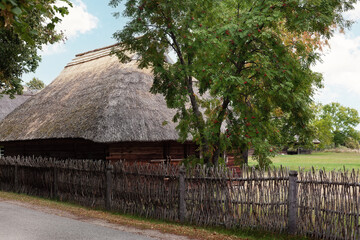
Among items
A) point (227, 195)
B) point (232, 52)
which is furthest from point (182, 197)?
point (232, 52)

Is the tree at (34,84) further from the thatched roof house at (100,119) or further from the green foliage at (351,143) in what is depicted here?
the green foliage at (351,143)

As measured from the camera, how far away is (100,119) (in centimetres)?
1380

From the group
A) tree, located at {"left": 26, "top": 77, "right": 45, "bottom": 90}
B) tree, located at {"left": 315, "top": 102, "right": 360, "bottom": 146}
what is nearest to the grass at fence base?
tree, located at {"left": 26, "top": 77, "right": 45, "bottom": 90}

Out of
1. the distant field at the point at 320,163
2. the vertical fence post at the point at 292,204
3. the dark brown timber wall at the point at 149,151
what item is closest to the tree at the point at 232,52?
the vertical fence post at the point at 292,204

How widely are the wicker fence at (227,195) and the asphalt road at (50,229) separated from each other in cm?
175

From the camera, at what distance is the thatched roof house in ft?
45.7

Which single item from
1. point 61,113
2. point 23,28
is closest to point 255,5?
point 23,28

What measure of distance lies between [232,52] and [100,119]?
6.17 metres

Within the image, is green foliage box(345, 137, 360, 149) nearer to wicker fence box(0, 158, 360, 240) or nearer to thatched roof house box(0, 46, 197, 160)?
thatched roof house box(0, 46, 197, 160)

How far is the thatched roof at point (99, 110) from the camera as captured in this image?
45.4ft

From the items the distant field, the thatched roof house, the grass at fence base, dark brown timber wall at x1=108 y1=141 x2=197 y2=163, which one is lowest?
the grass at fence base

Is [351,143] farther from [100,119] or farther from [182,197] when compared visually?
[182,197]

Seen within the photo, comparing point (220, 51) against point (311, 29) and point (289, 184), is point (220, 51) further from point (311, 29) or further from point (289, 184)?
point (289, 184)

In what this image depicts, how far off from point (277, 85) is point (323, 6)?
92.2 inches
